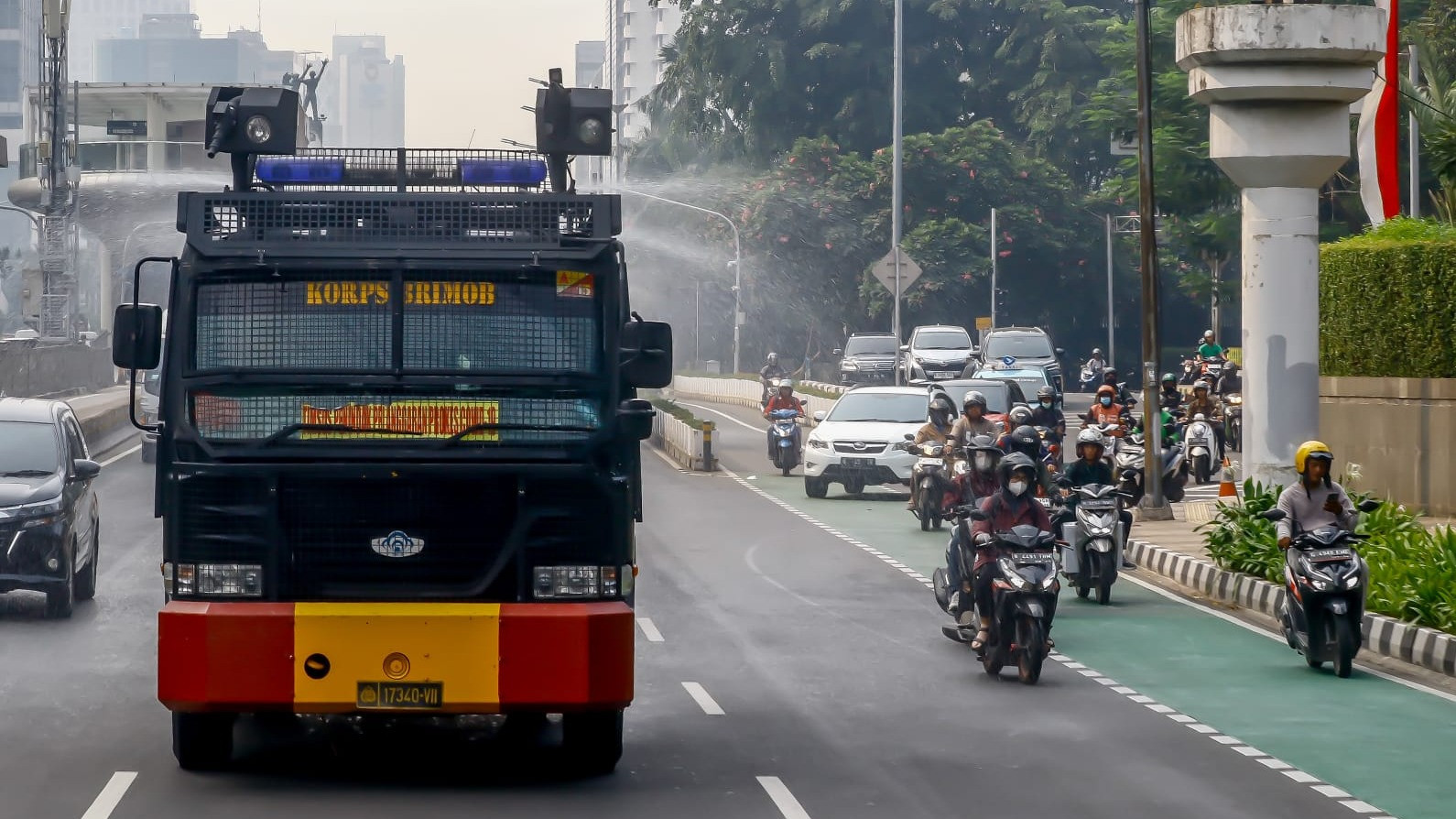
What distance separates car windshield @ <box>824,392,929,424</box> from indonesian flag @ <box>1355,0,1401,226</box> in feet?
23.8

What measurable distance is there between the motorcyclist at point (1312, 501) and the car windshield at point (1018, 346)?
37432 mm

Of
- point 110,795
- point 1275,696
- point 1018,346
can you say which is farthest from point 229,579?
point 1018,346

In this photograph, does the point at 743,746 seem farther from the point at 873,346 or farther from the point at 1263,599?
the point at 873,346

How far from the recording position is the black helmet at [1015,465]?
1440 centimetres

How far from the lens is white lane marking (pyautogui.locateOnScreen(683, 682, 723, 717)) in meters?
12.5

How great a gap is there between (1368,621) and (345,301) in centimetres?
888

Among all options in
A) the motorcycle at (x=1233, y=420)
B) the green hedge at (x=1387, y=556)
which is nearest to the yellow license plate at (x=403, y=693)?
the green hedge at (x=1387, y=556)

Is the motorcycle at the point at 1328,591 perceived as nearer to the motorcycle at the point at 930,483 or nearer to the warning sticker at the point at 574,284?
the warning sticker at the point at 574,284

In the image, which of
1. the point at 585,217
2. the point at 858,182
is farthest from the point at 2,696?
the point at 858,182

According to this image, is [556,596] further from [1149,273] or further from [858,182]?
[858,182]

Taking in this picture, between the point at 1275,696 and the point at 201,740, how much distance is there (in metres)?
6.70

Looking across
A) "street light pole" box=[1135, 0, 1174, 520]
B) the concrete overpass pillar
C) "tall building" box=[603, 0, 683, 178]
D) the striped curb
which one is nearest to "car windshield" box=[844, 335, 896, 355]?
"street light pole" box=[1135, 0, 1174, 520]

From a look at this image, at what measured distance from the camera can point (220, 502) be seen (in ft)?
31.8

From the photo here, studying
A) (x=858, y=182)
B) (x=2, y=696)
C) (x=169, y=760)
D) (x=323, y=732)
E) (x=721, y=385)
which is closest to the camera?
(x=169, y=760)
